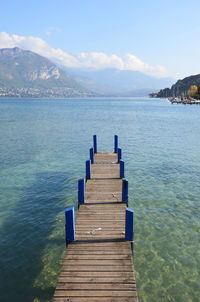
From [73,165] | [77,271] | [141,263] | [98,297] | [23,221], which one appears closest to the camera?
[98,297]

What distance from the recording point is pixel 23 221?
15328 mm

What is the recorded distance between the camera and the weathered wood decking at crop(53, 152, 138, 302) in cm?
738

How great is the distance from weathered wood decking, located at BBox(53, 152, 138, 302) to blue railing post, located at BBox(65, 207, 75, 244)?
31 cm

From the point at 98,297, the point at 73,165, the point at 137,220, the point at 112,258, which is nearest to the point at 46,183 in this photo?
the point at 73,165

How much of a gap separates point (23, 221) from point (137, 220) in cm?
764

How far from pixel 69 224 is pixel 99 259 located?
195cm

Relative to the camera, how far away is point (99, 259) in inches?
353

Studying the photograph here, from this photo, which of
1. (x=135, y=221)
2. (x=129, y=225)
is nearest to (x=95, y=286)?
(x=129, y=225)

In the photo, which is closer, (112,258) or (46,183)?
(112,258)

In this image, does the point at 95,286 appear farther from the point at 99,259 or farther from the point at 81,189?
the point at 81,189

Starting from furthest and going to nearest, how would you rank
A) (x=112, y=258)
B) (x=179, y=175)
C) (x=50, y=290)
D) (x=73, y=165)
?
(x=73, y=165) < (x=179, y=175) < (x=50, y=290) < (x=112, y=258)

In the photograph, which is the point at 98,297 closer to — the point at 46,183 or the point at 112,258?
the point at 112,258

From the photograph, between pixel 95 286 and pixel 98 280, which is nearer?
pixel 95 286

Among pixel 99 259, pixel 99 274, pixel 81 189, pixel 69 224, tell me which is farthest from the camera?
pixel 81 189
